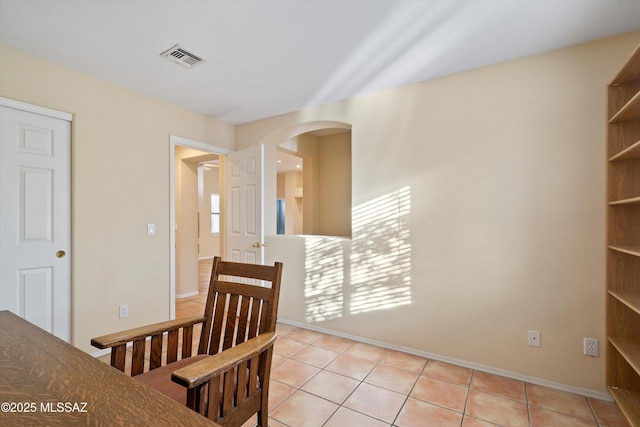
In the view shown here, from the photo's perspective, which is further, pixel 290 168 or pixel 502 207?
pixel 290 168

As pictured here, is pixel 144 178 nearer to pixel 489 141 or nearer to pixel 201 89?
pixel 201 89

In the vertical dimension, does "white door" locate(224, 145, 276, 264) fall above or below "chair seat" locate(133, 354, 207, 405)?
above

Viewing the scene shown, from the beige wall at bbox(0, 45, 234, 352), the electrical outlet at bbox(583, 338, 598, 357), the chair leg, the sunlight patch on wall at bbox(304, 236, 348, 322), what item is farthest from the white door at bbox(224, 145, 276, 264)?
the electrical outlet at bbox(583, 338, 598, 357)

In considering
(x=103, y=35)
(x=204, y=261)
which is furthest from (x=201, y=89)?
(x=204, y=261)

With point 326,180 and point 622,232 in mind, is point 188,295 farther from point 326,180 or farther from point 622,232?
point 622,232

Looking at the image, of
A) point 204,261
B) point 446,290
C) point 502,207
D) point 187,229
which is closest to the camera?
point 502,207

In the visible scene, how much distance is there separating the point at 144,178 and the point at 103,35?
1303mm

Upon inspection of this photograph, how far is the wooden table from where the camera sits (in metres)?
0.66

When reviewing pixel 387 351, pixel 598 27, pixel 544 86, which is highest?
pixel 598 27

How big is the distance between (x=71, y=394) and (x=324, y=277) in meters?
2.57

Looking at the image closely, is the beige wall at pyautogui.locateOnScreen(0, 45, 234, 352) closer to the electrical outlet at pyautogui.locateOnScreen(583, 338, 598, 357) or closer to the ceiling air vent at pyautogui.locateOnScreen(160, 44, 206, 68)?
the ceiling air vent at pyautogui.locateOnScreen(160, 44, 206, 68)

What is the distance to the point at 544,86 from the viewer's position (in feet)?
7.17

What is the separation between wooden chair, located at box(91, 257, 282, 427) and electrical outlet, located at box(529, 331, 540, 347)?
6.60ft

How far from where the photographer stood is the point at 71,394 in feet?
2.48
